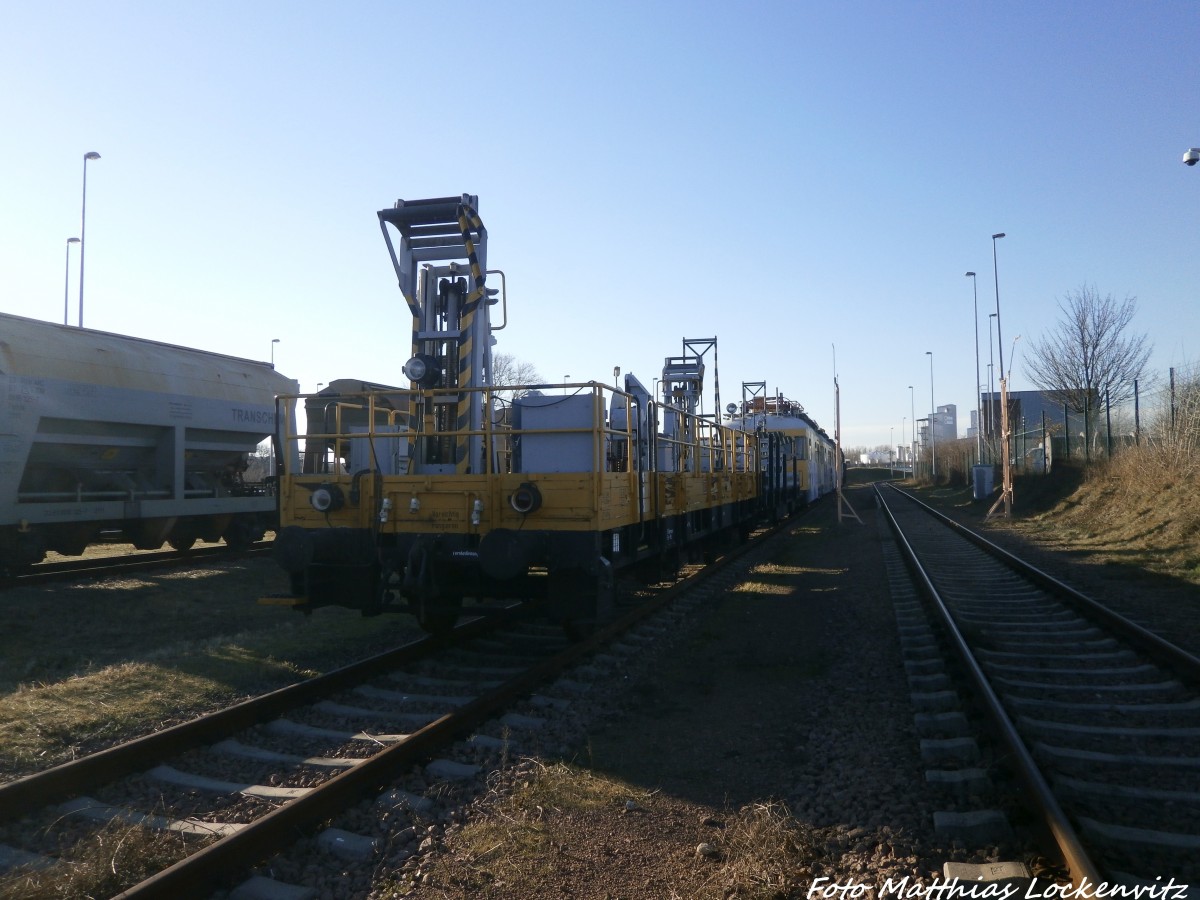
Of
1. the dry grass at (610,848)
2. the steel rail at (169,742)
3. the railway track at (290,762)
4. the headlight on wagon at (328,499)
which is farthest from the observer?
the headlight on wagon at (328,499)

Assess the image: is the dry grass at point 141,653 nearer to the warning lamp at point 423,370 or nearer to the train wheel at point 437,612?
the train wheel at point 437,612

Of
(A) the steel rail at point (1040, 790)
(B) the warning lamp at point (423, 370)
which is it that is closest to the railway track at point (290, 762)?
(B) the warning lamp at point (423, 370)

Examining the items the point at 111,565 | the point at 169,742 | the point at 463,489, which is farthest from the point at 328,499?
the point at 111,565

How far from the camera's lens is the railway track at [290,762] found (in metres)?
4.09

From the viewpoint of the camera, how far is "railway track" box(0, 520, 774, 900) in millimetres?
4094

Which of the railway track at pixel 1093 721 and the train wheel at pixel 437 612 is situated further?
the train wheel at pixel 437 612

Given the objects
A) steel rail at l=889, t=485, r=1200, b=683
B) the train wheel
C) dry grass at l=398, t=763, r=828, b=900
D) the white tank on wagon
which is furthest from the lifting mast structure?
the white tank on wagon

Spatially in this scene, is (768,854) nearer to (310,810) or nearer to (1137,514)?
(310,810)

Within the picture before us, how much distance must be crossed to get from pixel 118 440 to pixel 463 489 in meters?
9.69

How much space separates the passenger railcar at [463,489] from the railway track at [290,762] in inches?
26.1

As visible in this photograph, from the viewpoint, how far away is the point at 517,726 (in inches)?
231

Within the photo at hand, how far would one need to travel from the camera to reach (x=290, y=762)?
17.2 feet

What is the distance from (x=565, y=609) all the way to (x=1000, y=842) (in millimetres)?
3826

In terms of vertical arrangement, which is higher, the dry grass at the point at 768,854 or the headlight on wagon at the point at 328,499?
the headlight on wagon at the point at 328,499
